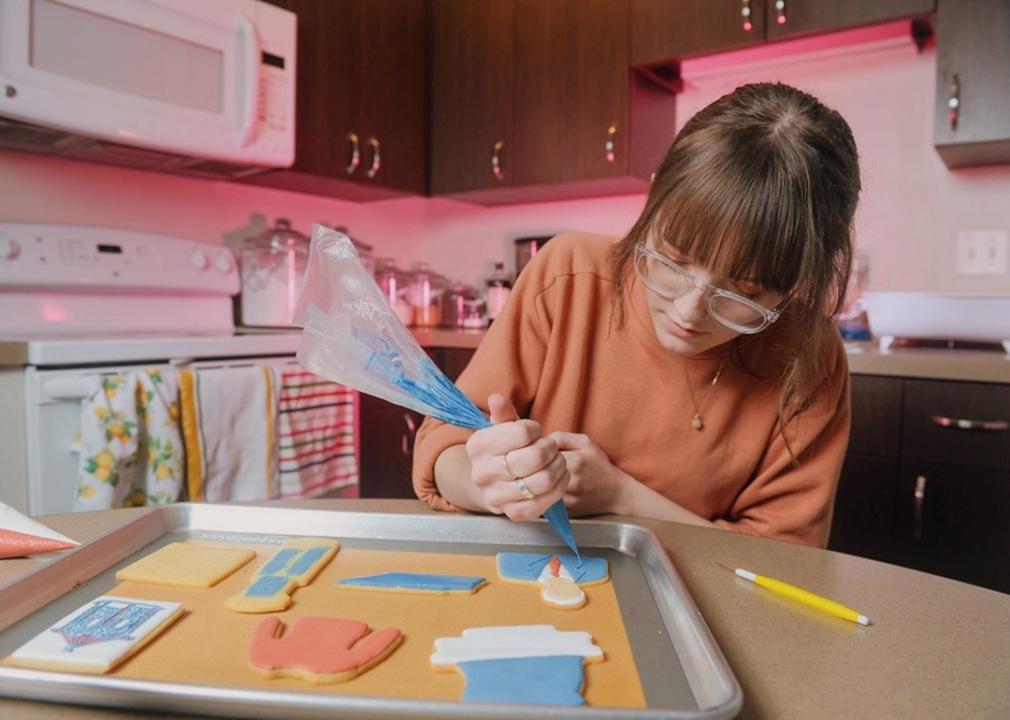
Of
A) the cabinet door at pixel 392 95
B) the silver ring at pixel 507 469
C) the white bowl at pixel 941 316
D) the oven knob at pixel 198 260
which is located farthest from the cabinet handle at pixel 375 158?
the silver ring at pixel 507 469

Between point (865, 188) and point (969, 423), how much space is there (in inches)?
34.7

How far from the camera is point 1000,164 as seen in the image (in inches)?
80.6

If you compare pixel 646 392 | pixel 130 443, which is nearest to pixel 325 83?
pixel 130 443

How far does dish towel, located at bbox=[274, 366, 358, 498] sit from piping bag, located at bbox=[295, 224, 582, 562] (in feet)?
4.22

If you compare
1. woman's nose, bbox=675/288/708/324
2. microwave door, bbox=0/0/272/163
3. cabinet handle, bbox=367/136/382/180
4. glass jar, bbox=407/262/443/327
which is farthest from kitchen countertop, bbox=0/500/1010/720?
glass jar, bbox=407/262/443/327

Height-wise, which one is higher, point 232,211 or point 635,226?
point 232,211

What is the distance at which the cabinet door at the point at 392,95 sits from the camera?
8.20ft

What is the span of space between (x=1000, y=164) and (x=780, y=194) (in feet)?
5.54

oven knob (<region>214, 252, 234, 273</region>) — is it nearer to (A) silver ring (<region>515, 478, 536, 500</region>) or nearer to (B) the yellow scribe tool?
(A) silver ring (<region>515, 478, 536, 500</region>)

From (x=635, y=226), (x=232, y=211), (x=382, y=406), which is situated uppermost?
(x=232, y=211)

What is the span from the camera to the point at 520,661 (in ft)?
1.52

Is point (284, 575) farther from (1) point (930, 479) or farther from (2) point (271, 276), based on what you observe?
(2) point (271, 276)

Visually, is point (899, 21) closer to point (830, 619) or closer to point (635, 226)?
point (635, 226)

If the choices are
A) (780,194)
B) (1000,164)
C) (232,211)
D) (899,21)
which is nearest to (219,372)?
(232,211)
